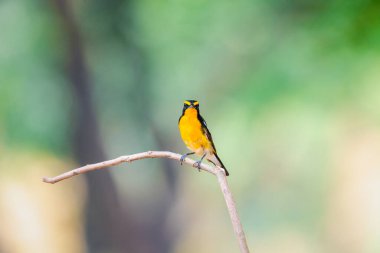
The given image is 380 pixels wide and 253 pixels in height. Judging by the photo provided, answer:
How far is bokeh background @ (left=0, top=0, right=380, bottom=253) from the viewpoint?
661cm

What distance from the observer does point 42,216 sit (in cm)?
720

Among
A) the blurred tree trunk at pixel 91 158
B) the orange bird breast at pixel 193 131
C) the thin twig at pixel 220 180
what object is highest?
the blurred tree trunk at pixel 91 158

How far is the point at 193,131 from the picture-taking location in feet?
9.64

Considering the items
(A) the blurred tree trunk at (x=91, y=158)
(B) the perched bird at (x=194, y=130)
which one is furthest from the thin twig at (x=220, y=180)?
(A) the blurred tree trunk at (x=91, y=158)

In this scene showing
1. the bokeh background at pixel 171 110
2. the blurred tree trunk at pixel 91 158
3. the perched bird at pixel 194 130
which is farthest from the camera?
the bokeh background at pixel 171 110

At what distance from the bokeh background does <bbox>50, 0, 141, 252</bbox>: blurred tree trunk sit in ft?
0.05

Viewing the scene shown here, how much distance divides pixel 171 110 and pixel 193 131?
405 cm

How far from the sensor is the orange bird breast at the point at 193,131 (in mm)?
2928

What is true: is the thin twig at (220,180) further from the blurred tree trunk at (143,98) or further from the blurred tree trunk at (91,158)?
the blurred tree trunk at (143,98)

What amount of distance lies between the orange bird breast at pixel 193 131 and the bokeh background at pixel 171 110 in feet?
11.6

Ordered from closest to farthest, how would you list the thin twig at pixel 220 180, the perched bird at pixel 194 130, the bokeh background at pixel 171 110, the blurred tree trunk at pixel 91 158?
the thin twig at pixel 220 180, the perched bird at pixel 194 130, the blurred tree trunk at pixel 91 158, the bokeh background at pixel 171 110

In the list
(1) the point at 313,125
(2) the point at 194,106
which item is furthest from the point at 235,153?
(2) the point at 194,106

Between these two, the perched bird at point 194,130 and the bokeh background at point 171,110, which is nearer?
the perched bird at point 194,130

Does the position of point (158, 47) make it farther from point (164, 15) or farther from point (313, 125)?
point (313, 125)
